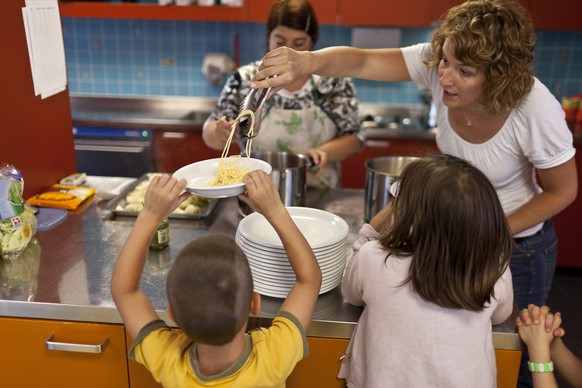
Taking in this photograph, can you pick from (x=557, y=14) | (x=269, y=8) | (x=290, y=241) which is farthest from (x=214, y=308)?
(x=557, y=14)

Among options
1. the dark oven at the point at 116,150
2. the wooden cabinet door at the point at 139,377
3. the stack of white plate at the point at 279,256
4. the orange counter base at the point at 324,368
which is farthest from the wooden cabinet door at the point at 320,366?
the dark oven at the point at 116,150

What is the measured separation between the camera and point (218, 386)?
1075 millimetres

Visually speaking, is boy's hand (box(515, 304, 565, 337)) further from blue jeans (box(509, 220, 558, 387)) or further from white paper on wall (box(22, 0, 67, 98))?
white paper on wall (box(22, 0, 67, 98))

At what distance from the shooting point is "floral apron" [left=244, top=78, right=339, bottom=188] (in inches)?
94.3

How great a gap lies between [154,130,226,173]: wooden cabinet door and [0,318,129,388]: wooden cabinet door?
6.99 feet

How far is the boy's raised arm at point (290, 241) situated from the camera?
1.22m

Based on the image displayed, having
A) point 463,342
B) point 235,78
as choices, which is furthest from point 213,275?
point 235,78

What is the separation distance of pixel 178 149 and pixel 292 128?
134 centimetres

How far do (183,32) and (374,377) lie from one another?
3.19m

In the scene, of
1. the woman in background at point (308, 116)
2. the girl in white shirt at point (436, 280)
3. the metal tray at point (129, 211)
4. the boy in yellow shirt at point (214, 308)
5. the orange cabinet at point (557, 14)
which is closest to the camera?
the boy in yellow shirt at point (214, 308)

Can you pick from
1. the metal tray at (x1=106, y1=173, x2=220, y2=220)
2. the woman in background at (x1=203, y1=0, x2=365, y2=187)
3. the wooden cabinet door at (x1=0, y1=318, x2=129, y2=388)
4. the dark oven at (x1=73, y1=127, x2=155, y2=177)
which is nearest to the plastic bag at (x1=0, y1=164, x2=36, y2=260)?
the wooden cabinet door at (x1=0, y1=318, x2=129, y2=388)

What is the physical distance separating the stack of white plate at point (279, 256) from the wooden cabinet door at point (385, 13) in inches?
88.9

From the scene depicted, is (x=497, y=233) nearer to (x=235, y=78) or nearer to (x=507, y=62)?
(x=507, y=62)

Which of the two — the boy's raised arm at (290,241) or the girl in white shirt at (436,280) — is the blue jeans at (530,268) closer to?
the girl in white shirt at (436,280)
